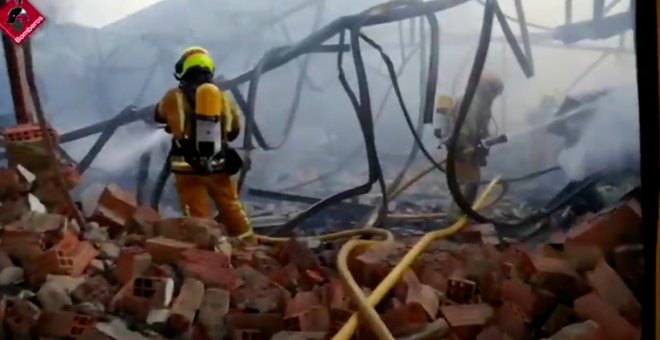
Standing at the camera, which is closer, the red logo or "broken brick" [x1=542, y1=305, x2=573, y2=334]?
"broken brick" [x1=542, y1=305, x2=573, y2=334]

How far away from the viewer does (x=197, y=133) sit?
1.07 metres

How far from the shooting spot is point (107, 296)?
3.34ft

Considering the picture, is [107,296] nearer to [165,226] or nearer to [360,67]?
[165,226]

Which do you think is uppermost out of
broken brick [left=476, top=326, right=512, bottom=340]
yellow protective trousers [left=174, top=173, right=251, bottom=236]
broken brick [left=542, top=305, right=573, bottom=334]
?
yellow protective trousers [left=174, top=173, right=251, bottom=236]

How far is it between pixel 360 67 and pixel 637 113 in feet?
0.96

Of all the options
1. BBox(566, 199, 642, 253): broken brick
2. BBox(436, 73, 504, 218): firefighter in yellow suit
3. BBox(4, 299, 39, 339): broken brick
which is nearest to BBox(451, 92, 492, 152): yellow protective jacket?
BBox(436, 73, 504, 218): firefighter in yellow suit

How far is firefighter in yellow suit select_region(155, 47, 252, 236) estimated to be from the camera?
1061 millimetres

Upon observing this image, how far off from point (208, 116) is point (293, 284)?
0.69 feet

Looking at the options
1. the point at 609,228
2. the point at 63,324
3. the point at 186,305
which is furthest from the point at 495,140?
the point at 63,324

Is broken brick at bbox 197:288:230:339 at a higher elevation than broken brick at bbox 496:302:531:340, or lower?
higher

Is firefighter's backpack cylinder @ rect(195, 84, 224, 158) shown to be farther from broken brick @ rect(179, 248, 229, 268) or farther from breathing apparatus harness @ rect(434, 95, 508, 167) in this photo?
breathing apparatus harness @ rect(434, 95, 508, 167)

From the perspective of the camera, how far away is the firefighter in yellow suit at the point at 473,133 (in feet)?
3.26

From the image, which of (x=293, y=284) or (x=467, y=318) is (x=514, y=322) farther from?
(x=293, y=284)

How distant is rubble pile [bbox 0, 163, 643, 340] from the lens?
94cm
